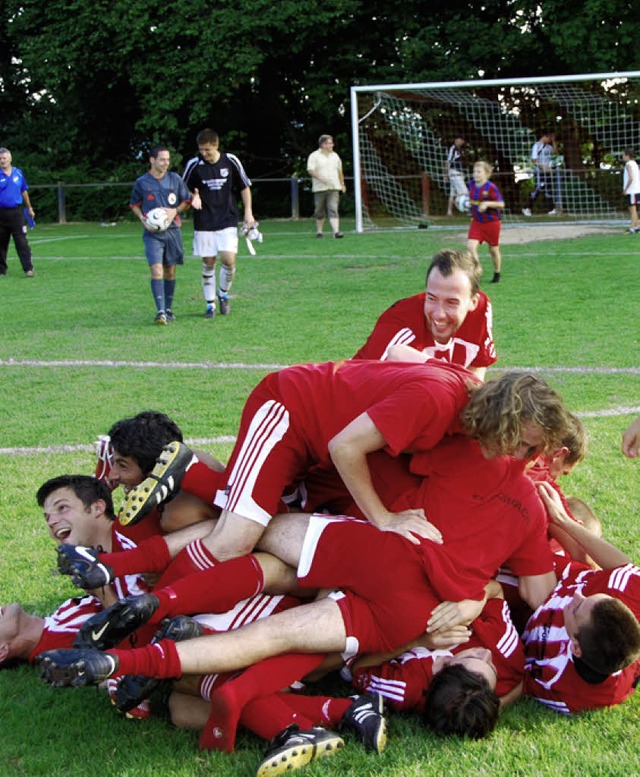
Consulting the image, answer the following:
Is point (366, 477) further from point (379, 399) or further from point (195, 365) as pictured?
point (195, 365)

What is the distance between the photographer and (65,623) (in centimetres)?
407

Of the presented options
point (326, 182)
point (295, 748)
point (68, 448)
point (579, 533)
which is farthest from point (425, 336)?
point (326, 182)

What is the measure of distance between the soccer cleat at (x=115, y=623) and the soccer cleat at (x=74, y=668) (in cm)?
20

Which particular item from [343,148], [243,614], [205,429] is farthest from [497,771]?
[343,148]

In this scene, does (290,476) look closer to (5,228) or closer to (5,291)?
(5,291)

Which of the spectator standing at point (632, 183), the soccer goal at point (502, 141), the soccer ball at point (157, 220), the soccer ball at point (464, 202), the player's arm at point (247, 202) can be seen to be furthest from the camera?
the soccer goal at point (502, 141)

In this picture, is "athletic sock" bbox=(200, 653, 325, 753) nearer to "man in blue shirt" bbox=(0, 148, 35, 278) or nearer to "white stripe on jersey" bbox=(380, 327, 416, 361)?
"white stripe on jersey" bbox=(380, 327, 416, 361)

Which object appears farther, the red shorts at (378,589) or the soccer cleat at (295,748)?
the red shorts at (378,589)

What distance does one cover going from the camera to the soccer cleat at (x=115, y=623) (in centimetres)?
345

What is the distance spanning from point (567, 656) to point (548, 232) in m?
17.4

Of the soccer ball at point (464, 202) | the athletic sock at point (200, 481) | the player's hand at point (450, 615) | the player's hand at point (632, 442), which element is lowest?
the player's hand at point (450, 615)

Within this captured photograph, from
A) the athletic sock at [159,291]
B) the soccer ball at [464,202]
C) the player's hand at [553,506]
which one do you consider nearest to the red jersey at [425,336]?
the player's hand at [553,506]

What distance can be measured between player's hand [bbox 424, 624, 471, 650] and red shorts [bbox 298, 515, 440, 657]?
0.18ft

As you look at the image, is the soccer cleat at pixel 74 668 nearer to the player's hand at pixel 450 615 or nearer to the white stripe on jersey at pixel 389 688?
the white stripe on jersey at pixel 389 688
